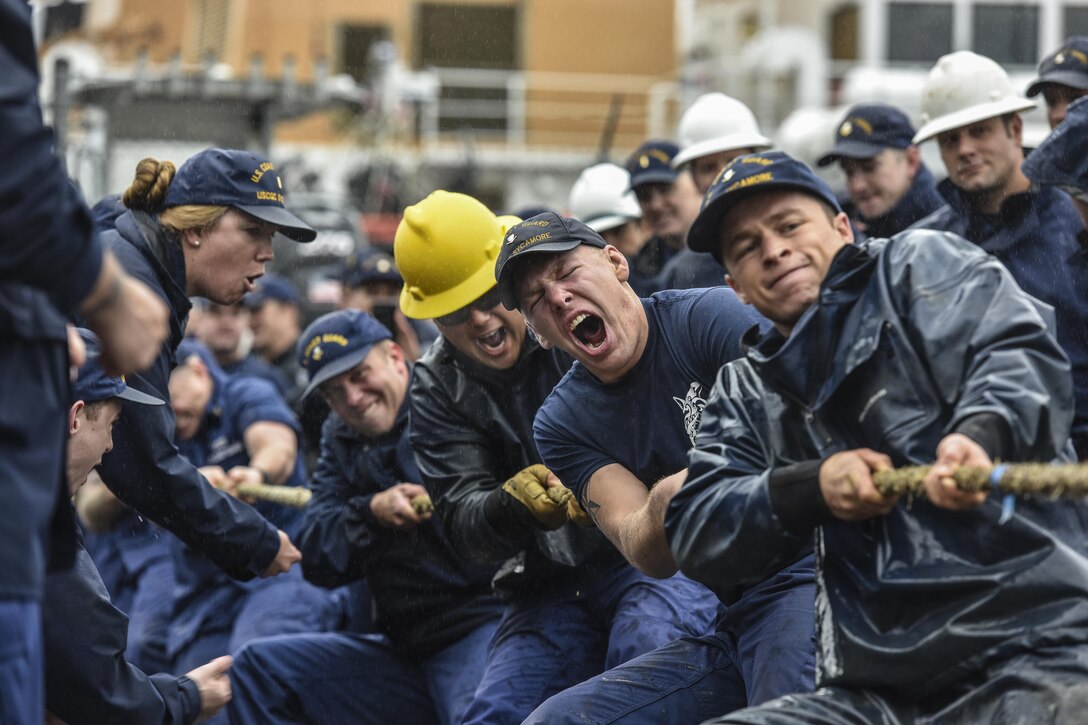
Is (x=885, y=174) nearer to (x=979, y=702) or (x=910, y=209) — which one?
(x=910, y=209)

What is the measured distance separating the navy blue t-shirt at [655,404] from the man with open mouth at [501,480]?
0.59m

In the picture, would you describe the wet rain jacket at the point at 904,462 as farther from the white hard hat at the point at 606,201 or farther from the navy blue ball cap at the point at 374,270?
the navy blue ball cap at the point at 374,270

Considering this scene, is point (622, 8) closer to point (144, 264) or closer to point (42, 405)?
point (144, 264)

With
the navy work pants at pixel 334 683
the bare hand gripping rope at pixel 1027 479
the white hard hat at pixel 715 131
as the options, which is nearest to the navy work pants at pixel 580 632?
the navy work pants at pixel 334 683

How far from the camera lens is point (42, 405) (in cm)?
338

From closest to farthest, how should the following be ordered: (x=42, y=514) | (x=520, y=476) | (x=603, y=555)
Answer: (x=42, y=514) → (x=520, y=476) → (x=603, y=555)

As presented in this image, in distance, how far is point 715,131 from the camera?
8.52 meters

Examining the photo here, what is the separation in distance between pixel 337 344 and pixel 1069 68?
11.3ft

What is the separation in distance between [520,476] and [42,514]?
225 centimetres

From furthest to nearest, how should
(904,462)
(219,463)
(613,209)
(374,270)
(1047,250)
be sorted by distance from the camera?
(374,270) < (613,209) < (219,463) < (1047,250) < (904,462)

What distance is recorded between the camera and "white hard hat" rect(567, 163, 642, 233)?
843cm

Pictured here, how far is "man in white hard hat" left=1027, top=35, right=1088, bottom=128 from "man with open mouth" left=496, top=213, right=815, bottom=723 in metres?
2.71

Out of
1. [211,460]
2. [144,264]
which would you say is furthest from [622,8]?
[144,264]

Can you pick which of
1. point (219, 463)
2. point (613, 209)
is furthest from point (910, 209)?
point (219, 463)
